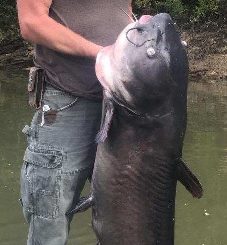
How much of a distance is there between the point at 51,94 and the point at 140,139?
1.80 ft

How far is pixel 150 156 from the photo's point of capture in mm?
2320

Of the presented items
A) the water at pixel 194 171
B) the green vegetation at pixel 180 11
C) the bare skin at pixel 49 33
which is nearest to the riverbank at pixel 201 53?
the green vegetation at pixel 180 11

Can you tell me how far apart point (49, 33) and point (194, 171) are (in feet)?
14.4

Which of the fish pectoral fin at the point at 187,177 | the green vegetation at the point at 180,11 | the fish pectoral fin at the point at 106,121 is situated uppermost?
the fish pectoral fin at the point at 106,121

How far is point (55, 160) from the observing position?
2.62 metres

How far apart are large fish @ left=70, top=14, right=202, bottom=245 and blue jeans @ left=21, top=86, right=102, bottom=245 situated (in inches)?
8.2

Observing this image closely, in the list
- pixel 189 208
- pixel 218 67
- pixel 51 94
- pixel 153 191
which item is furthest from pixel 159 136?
pixel 218 67

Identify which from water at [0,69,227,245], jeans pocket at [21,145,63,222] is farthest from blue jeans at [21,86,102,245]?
water at [0,69,227,245]

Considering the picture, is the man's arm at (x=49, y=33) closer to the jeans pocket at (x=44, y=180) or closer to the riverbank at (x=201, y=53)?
the jeans pocket at (x=44, y=180)

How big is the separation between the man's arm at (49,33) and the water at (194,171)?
7.83 feet

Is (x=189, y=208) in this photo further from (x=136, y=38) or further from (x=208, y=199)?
(x=136, y=38)

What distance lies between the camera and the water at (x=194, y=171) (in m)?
4.71

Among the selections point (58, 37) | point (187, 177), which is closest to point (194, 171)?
point (187, 177)

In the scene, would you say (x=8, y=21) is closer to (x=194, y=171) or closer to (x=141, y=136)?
(x=194, y=171)
